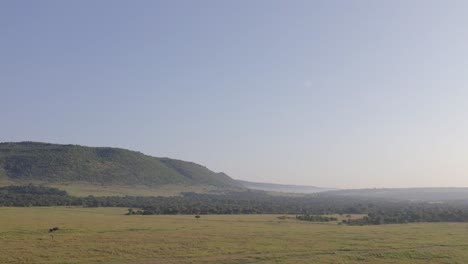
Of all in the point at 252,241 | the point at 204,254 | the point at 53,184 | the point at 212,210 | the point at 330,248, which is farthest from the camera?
the point at 53,184

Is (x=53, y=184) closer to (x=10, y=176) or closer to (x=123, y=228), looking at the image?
(x=10, y=176)

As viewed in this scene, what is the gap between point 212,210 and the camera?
110812 mm

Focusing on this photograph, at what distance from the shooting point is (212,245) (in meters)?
50.0

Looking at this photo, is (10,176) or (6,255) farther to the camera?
(10,176)

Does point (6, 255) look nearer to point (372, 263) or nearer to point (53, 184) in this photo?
point (372, 263)

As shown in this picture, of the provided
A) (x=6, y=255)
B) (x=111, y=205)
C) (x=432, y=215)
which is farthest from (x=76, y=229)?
(x=432, y=215)

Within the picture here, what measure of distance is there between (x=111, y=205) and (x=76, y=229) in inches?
2492

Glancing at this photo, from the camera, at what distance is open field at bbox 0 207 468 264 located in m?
42.4

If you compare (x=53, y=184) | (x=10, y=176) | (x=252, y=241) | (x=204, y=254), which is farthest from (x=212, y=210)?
(x=10, y=176)

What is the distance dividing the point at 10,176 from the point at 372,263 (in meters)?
187

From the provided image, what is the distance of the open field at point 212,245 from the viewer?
42428 mm

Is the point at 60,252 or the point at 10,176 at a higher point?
the point at 10,176

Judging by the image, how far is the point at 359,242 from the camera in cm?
5441

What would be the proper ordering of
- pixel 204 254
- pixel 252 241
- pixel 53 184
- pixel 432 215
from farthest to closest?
pixel 53 184 → pixel 432 215 → pixel 252 241 → pixel 204 254
